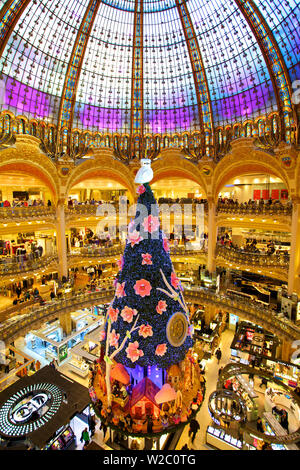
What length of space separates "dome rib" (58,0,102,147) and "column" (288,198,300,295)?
2073cm

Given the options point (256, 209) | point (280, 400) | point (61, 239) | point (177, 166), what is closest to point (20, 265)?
point (61, 239)

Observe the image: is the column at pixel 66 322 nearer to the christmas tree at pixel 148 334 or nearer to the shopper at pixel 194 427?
the shopper at pixel 194 427

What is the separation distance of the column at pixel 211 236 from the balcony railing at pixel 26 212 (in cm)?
1540

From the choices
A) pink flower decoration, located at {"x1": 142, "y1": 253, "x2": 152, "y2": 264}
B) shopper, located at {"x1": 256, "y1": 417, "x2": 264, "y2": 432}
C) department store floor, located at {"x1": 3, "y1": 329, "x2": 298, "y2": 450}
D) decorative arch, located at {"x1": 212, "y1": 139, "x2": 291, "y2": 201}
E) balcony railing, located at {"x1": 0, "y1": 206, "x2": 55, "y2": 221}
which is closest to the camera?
pink flower decoration, located at {"x1": 142, "y1": 253, "x2": 152, "y2": 264}

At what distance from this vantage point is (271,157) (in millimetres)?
21172

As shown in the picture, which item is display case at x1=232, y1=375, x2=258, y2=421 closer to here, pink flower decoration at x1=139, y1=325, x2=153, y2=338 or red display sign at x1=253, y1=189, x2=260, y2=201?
pink flower decoration at x1=139, y1=325, x2=153, y2=338

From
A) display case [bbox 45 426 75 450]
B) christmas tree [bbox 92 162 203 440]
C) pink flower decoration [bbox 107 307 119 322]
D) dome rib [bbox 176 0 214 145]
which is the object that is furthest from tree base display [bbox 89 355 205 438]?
dome rib [bbox 176 0 214 145]

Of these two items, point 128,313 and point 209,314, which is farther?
point 209,314

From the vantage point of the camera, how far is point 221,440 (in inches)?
485

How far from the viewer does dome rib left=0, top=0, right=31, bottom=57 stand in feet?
55.9

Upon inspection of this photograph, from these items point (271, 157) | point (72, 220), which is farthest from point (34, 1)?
point (271, 157)

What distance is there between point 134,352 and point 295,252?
16.8 meters

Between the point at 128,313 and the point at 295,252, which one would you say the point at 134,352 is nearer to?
the point at 128,313

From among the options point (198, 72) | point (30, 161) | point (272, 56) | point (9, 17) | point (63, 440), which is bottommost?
point (63, 440)
